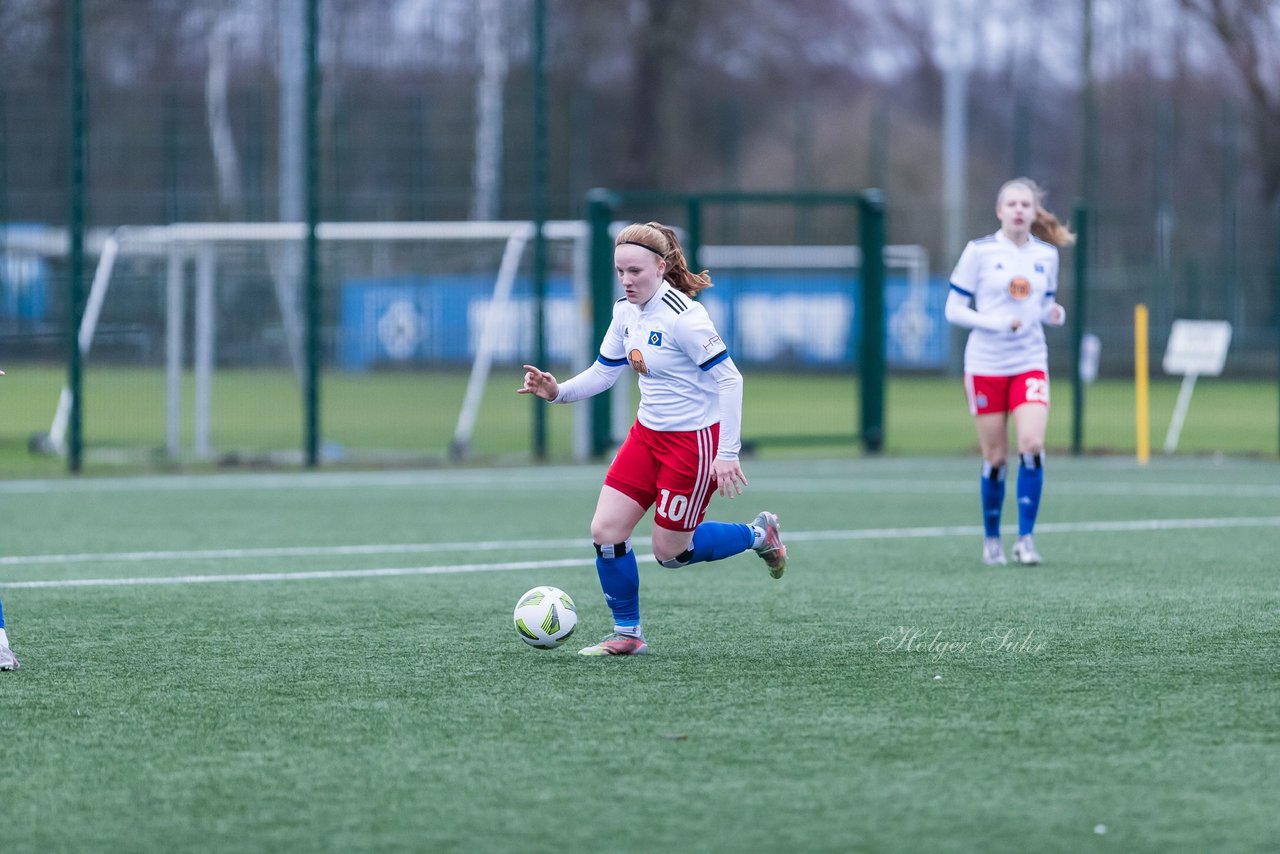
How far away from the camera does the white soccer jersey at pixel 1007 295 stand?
9.62m

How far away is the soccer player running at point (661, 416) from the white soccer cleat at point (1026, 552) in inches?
122

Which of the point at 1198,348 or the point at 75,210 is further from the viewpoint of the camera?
the point at 1198,348

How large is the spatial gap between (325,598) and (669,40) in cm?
3119

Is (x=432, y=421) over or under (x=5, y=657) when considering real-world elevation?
over

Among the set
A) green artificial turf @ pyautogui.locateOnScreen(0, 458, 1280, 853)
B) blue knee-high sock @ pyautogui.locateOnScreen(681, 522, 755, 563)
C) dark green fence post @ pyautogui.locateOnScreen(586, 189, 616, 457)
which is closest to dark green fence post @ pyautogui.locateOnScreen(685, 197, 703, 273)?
dark green fence post @ pyautogui.locateOnScreen(586, 189, 616, 457)

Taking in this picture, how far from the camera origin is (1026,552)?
9.49 m

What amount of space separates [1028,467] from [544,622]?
3.71 metres

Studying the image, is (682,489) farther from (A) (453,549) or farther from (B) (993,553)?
(A) (453,549)

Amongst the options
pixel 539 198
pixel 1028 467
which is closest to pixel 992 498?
pixel 1028 467

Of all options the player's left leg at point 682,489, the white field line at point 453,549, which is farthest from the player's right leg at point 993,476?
the player's left leg at point 682,489

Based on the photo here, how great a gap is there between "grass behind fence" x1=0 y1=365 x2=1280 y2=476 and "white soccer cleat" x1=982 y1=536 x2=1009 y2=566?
7.34 metres

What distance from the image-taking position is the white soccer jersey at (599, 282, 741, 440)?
6629mm

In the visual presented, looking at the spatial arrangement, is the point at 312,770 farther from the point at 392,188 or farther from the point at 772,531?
the point at 392,188

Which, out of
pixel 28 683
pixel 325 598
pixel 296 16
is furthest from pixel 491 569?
pixel 296 16
